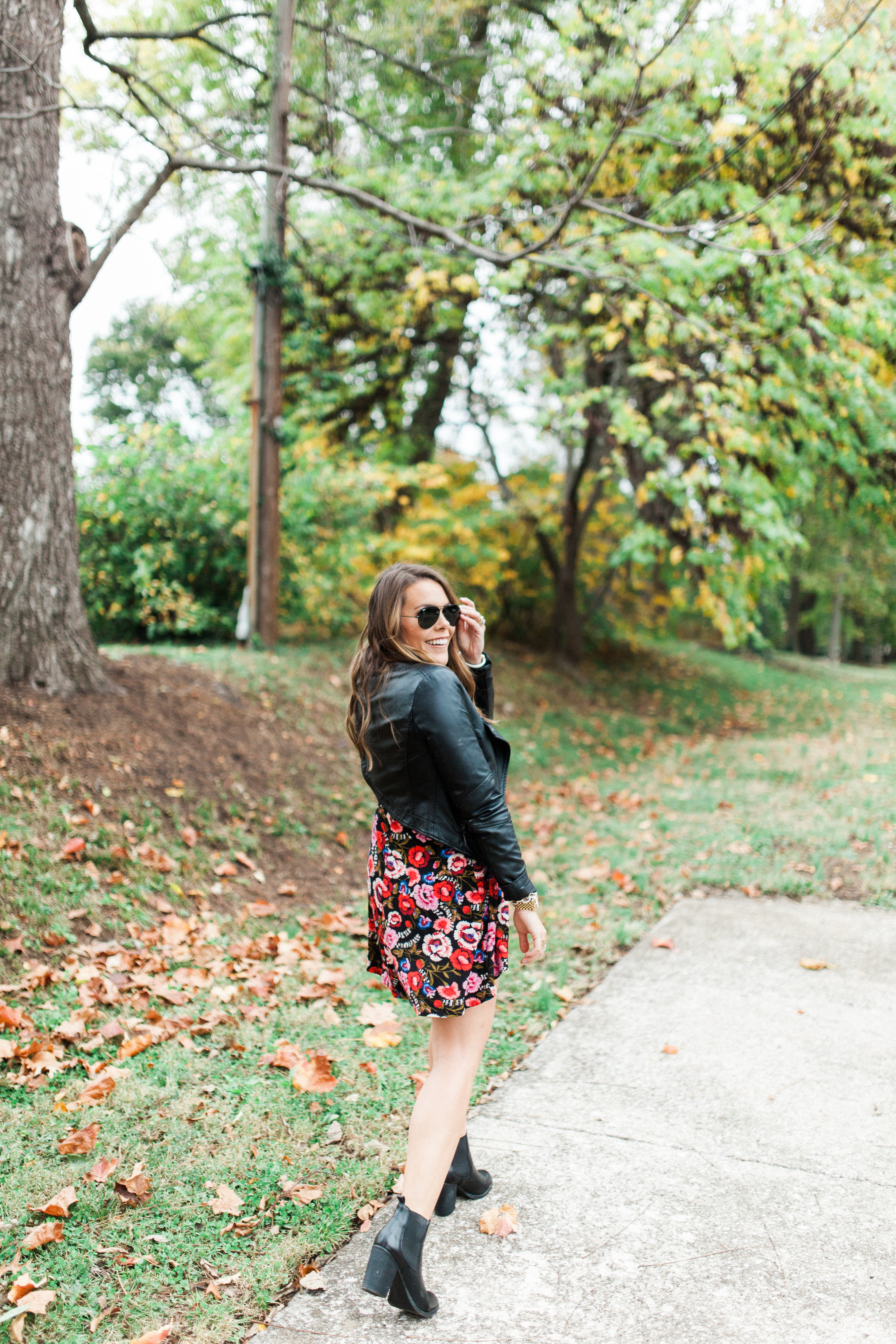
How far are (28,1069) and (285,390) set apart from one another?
8.96 m

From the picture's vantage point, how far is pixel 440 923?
2369 mm

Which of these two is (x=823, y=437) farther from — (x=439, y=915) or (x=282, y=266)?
(x=439, y=915)

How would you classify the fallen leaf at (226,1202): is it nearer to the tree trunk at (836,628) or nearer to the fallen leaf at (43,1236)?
the fallen leaf at (43,1236)

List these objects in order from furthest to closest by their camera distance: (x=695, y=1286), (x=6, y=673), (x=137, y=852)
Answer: (x=6, y=673) < (x=137, y=852) < (x=695, y=1286)

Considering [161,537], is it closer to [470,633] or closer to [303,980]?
[303,980]

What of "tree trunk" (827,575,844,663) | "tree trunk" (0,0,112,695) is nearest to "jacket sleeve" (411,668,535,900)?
"tree trunk" (0,0,112,695)

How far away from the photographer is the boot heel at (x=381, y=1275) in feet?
7.36

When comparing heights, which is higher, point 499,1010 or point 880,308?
point 880,308

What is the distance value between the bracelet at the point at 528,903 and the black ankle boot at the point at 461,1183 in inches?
30.3

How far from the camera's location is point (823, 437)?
32.0 feet

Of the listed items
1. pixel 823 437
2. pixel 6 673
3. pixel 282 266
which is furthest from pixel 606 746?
pixel 6 673

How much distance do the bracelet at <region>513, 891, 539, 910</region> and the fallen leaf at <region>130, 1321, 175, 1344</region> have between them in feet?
4.07

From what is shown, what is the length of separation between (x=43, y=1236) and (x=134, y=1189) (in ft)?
0.92

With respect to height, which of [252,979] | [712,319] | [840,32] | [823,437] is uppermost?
[840,32]
